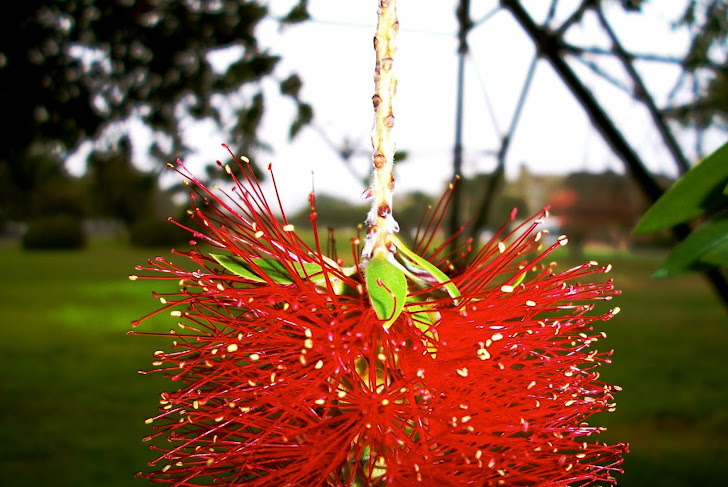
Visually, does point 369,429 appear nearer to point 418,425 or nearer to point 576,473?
point 418,425

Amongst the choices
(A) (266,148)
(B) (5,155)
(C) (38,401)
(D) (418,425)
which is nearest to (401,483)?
(D) (418,425)

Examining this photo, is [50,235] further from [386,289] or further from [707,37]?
[386,289]

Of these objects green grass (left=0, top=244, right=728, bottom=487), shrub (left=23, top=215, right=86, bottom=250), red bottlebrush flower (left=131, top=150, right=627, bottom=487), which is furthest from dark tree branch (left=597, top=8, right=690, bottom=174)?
shrub (left=23, top=215, right=86, bottom=250)

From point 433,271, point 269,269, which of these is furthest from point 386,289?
point 269,269

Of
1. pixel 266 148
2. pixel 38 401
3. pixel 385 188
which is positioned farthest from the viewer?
pixel 38 401

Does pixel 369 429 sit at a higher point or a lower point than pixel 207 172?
lower
